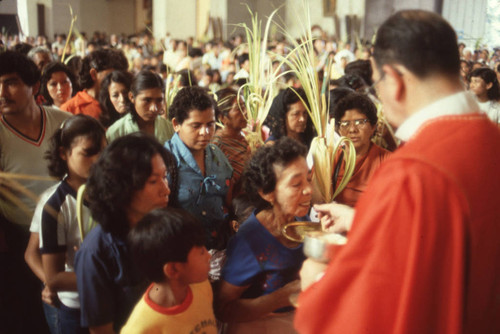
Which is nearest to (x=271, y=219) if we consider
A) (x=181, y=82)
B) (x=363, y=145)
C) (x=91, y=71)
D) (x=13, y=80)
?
(x=363, y=145)

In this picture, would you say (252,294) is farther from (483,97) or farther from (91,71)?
(483,97)

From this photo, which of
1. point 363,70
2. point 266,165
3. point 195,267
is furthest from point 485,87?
point 195,267

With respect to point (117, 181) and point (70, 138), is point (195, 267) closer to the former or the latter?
point (117, 181)

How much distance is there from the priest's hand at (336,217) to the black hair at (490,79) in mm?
4419

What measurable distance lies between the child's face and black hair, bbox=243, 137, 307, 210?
53cm

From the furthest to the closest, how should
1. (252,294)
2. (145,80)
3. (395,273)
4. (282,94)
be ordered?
(282,94) → (145,80) → (252,294) → (395,273)

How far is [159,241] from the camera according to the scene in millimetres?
1536

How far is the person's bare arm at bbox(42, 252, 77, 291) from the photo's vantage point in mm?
1816

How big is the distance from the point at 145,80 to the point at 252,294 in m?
1.91

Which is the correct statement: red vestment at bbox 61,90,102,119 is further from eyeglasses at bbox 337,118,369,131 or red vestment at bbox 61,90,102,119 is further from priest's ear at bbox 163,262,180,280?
priest's ear at bbox 163,262,180,280

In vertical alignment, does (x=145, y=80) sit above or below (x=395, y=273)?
above

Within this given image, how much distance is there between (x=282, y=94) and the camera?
12.3ft

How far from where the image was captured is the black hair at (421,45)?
1.21m

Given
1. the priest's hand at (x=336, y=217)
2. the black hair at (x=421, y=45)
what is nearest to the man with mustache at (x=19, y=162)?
the priest's hand at (x=336, y=217)
